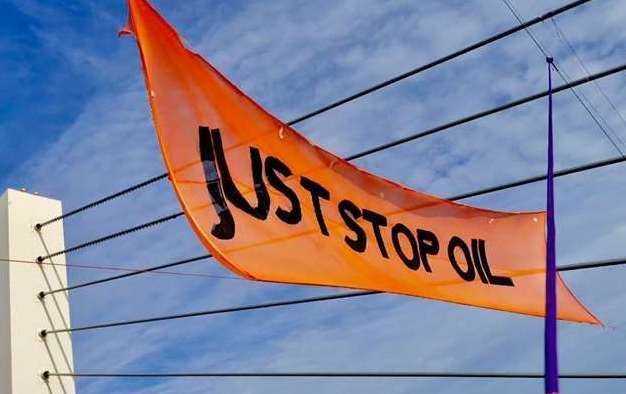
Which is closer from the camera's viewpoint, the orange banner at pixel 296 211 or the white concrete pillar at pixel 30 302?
the orange banner at pixel 296 211

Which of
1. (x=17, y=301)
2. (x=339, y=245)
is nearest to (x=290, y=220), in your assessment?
(x=339, y=245)

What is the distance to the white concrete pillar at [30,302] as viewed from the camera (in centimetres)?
423

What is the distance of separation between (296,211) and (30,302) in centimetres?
195

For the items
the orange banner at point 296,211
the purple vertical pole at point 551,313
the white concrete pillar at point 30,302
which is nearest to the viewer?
the purple vertical pole at point 551,313

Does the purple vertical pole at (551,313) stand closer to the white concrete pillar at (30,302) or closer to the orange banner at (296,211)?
the orange banner at (296,211)

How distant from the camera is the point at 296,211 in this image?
3.04 meters

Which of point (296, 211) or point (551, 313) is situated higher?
point (296, 211)

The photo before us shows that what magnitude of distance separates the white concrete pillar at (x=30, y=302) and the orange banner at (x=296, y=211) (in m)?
1.88

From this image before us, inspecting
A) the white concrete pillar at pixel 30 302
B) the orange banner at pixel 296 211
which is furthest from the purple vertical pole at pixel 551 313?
the white concrete pillar at pixel 30 302

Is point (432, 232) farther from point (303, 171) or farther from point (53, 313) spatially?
point (53, 313)

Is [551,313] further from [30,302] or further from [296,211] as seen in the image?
[30,302]

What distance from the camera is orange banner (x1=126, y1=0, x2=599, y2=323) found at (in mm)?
2750

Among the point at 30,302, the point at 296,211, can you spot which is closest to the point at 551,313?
the point at 296,211

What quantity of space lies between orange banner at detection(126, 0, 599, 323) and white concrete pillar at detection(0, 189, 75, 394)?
1.88 metres
